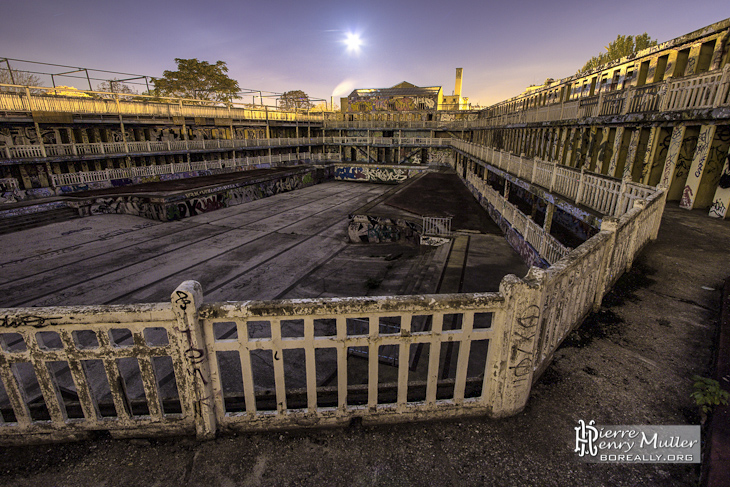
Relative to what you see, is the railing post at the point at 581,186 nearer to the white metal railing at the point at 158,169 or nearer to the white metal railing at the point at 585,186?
the white metal railing at the point at 585,186

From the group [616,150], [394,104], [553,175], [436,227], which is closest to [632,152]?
[616,150]

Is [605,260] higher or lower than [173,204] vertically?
higher

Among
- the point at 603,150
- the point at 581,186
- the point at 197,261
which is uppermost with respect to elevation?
the point at 603,150

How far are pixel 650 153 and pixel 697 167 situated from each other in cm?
155

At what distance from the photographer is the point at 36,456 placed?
9.37ft

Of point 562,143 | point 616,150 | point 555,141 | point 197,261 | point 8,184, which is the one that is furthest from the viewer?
point 8,184

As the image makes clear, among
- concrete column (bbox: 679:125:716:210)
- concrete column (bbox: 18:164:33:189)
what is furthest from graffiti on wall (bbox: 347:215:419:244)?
concrete column (bbox: 18:164:33:189)

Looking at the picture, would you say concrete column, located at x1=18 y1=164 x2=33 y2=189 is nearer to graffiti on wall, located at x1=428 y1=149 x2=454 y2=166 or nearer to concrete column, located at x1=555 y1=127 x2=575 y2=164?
concrete column, located at x1=555 y1=127 x2=575 y2=164

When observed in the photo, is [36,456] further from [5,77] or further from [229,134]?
[5,77]

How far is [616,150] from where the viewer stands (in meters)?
11.6

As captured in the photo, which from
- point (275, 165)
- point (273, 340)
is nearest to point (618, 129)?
point (273, 340)

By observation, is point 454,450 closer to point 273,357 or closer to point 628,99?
point 273,357

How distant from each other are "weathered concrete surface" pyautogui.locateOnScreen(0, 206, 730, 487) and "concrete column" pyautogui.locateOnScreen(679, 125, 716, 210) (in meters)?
8.07

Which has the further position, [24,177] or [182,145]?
[182,145]
